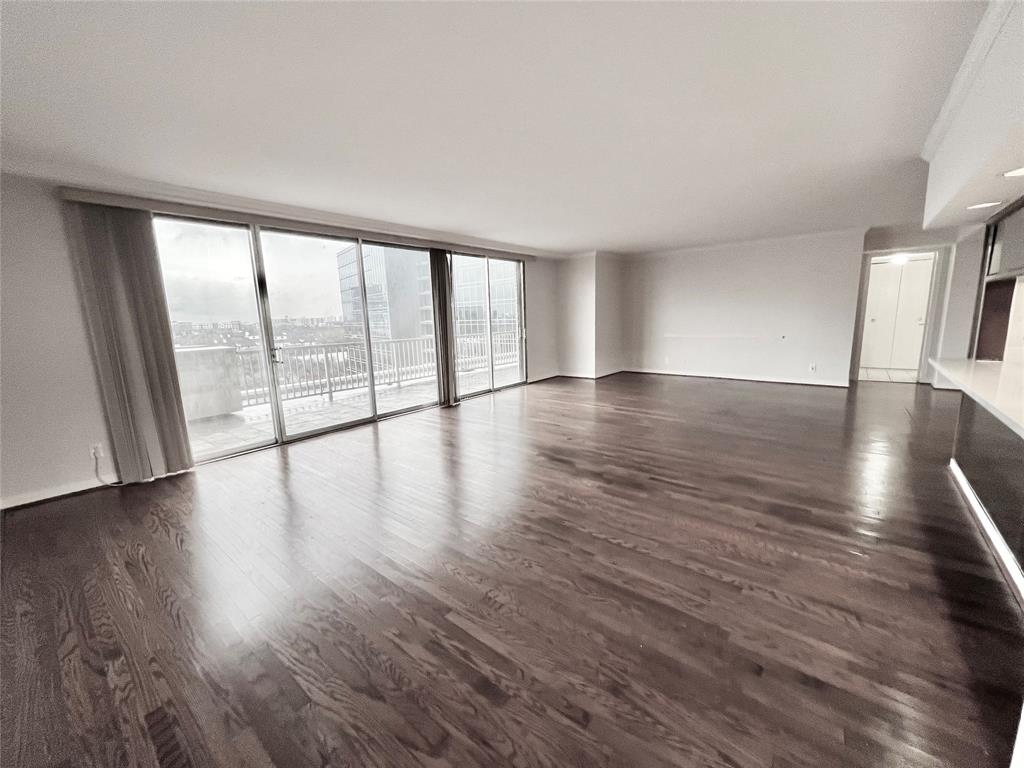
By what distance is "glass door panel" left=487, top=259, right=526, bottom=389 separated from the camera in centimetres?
691

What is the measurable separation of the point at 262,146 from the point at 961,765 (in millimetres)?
3994

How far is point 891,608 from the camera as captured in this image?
1.67 m

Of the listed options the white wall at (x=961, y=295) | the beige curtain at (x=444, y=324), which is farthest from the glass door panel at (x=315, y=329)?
the white wall at (x=961, y=295)

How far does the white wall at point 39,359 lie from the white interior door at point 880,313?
10.7 metres

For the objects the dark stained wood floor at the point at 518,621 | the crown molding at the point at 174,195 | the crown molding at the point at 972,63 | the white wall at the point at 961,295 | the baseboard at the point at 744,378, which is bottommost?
the dark stained wood floor at the point at 518,621

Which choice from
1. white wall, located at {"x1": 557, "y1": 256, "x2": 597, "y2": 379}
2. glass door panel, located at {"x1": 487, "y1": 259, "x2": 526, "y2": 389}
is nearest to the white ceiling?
glass door panel, located at {"x1": 487, "y1": 259, "x2": 526, "y2": 389}

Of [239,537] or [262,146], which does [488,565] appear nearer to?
[239,537]

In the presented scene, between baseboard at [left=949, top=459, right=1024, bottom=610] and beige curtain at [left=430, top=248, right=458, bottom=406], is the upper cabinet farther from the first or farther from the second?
beige curtain at [left=430, top=248, right=458, bottom=406]

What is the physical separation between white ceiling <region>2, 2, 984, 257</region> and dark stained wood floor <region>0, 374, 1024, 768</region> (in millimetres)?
2345

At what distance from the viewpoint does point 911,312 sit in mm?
7164

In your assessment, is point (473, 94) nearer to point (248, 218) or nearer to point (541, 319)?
point (248, 218)

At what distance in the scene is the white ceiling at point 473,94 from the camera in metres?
1.47

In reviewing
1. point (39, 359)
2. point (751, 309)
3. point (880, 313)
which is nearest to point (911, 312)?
point (880, 313)

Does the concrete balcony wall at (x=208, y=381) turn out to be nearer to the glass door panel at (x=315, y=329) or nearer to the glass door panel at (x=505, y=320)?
the glass door panel at (x=315, y=329)
